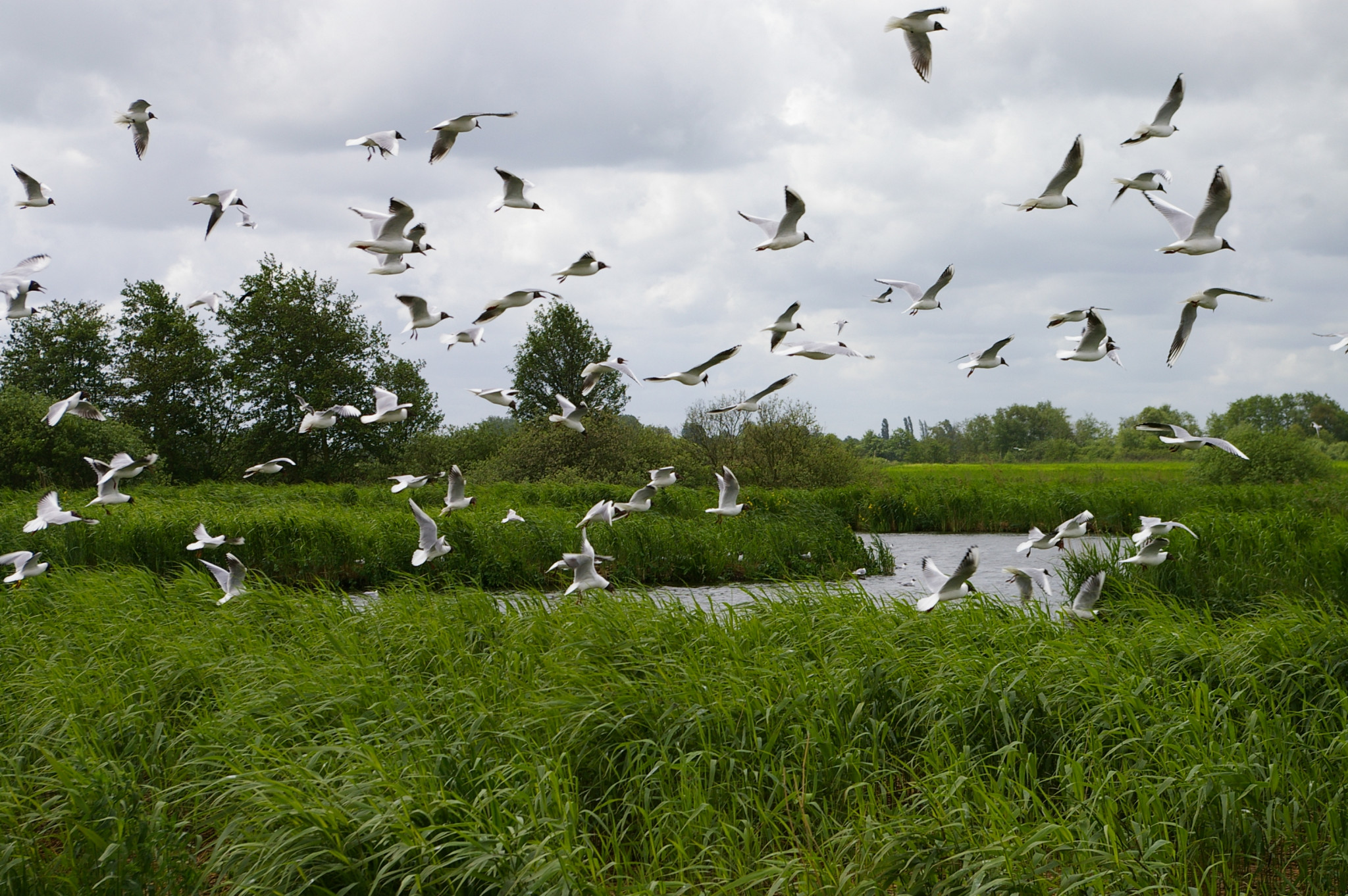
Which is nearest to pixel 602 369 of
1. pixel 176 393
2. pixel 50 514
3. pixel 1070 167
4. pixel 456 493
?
pixel 456 493

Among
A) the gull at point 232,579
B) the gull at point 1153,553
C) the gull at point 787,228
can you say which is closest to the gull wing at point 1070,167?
the gull at point 787,228

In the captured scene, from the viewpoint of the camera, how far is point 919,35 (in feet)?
21.9

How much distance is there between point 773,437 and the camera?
29500 mm

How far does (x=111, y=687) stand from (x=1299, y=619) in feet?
26.4

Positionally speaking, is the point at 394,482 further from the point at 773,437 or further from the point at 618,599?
the point at 618,599

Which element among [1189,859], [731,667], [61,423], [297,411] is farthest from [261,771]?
[297,411]

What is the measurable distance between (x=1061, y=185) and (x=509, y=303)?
4.55 metres

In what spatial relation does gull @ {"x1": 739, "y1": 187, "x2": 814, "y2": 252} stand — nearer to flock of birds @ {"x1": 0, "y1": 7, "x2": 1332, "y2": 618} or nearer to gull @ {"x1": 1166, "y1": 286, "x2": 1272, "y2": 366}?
flock of birds @ {"x1": 0, "y1": 7, "x2": 1332, "y2": 618}

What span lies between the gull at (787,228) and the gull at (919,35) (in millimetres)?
1336

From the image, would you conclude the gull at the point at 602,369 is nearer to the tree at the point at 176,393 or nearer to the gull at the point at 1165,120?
the gull at the point at 1165,120

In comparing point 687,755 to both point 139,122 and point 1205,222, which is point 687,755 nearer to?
point 1205,222

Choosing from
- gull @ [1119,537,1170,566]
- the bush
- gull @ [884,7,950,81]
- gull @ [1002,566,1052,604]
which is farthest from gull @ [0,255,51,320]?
the bush

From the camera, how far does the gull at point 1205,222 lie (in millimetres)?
6637

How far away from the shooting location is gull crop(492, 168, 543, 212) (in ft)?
27.3
